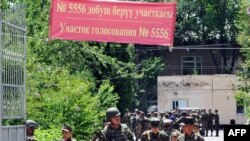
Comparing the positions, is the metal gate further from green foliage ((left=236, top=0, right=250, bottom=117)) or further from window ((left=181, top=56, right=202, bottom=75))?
window ((left=181, top=56, right=202, bottom=75))

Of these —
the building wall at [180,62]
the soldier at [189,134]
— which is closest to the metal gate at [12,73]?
the soldier at [189,134]

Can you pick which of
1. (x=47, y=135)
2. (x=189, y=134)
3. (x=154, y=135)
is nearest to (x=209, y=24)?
(x=154, y=135)

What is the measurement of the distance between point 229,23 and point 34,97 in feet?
200

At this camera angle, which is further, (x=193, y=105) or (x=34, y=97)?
(x=193, y=105)

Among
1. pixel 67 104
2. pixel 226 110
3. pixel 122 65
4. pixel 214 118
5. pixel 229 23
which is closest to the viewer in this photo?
pixel 67 104

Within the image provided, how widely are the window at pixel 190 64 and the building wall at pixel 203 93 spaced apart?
1989 cm

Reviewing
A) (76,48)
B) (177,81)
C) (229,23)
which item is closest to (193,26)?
(229,23)

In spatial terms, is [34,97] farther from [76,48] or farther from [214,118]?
[214,118]

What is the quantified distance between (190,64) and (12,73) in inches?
2864

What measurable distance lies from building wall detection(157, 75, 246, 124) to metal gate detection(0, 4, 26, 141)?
49.5m

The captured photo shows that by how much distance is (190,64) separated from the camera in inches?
3241

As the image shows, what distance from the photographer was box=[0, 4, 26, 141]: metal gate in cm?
960

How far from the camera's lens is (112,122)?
14.3 m

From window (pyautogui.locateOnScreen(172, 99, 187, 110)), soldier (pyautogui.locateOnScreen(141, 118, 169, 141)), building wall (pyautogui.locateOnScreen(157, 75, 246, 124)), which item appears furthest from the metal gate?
window (pyautogui.locateOnScreen(172, 99, 187, 110))
